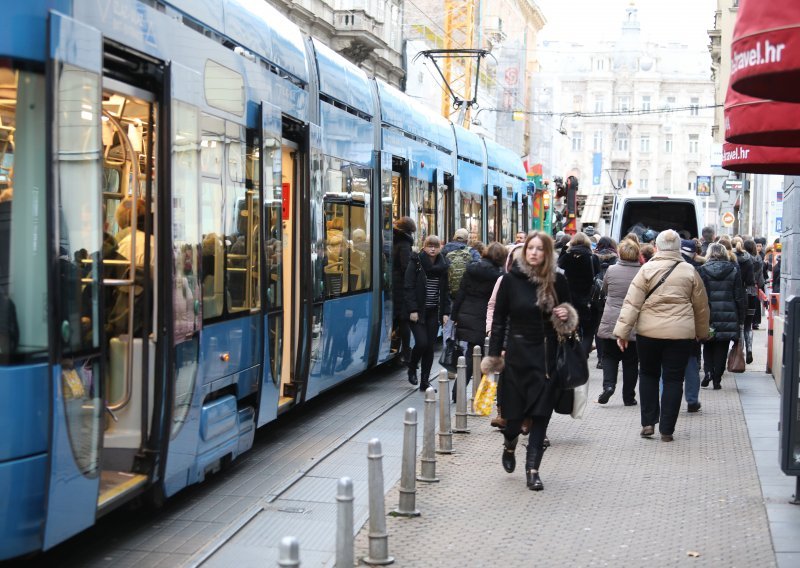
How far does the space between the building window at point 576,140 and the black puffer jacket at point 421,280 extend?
126 m

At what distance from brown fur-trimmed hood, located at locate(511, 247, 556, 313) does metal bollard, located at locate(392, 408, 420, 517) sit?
1386 mm

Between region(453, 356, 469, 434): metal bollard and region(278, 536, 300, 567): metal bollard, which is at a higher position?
region(278, 536, 300, 567): metal bollard

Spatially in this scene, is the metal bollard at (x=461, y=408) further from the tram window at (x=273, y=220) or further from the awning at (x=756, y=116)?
the awning at (x=756, y=116)

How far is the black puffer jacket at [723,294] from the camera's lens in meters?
14.1

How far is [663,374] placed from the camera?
1095 centimetres

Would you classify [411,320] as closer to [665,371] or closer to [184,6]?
[665,371]

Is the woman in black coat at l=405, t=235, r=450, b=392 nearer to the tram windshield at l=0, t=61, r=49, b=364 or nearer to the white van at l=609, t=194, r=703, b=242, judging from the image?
the tram windshield at l=0, t=61, r=49, b=364

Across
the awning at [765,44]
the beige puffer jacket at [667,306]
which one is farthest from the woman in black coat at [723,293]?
the awning at [765,44]

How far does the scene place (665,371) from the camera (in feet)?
35.9

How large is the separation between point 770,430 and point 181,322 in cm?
651

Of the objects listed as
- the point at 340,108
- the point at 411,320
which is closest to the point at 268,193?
the point at 340,108

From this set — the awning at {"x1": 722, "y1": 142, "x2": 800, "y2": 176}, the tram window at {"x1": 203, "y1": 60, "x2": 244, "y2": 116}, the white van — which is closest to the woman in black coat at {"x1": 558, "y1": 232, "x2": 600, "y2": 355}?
the awning at {"x1": 722, "y1": 142, "x2": 800, "y2": 176}

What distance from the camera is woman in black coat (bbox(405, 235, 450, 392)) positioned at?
13977mm

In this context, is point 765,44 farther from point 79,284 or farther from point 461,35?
point 461,35
